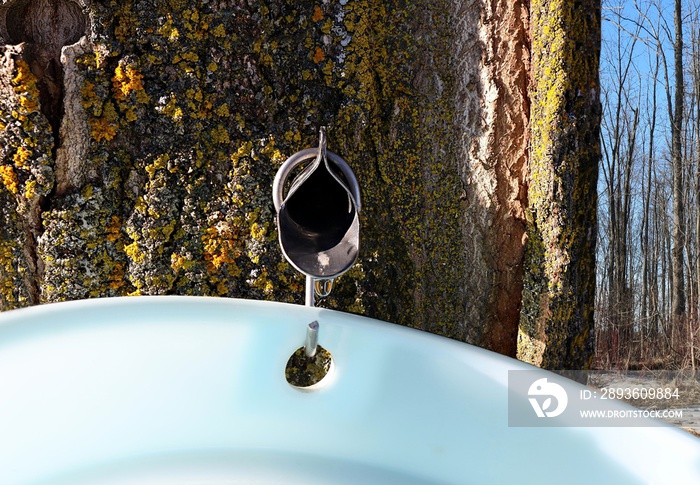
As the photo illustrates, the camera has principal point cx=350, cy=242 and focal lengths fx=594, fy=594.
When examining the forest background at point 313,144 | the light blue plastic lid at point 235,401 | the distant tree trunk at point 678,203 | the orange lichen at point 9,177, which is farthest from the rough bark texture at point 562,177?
the distant tree trunk at point 678,203

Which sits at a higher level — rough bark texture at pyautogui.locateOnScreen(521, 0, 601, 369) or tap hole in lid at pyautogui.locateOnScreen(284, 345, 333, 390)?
rough bark texture at pyautogui.locateOnScreen(521, 0, 601, 369)

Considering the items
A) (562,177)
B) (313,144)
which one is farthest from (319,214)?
(562,177)

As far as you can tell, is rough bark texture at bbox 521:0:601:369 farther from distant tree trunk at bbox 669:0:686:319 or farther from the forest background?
distant tree trunk at bbox 669:0:686:319

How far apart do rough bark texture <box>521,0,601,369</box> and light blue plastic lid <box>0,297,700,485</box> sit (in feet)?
1.41

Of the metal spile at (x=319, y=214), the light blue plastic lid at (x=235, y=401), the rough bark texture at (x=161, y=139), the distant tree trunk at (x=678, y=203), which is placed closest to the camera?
the light blue plastic lid at (x=235, y=401)

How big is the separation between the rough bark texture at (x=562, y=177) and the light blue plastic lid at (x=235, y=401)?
0.43m

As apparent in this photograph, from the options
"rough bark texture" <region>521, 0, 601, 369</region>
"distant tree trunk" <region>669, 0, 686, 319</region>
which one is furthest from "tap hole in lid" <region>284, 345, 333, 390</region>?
"distant tree trunk" <region>669, 0, 686, 319</region>

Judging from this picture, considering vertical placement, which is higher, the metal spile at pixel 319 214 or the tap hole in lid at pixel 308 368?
the metal spile at pixel 319 214

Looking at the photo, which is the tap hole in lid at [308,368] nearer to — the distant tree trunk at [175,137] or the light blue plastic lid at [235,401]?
the distant tree trunk at [175,137]

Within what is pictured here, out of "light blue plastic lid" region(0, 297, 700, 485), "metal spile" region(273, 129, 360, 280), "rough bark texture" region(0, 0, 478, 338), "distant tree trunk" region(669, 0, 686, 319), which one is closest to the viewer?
"light blue plastic lid" region(0, 297, 700, 485)

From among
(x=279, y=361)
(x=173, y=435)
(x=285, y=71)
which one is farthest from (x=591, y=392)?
(x=285, y=71)

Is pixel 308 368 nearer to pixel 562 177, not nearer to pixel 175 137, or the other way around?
pixel 175 137

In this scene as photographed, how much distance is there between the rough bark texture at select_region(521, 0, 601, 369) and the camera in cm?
97

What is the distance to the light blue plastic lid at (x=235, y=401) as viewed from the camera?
0.57 meters
